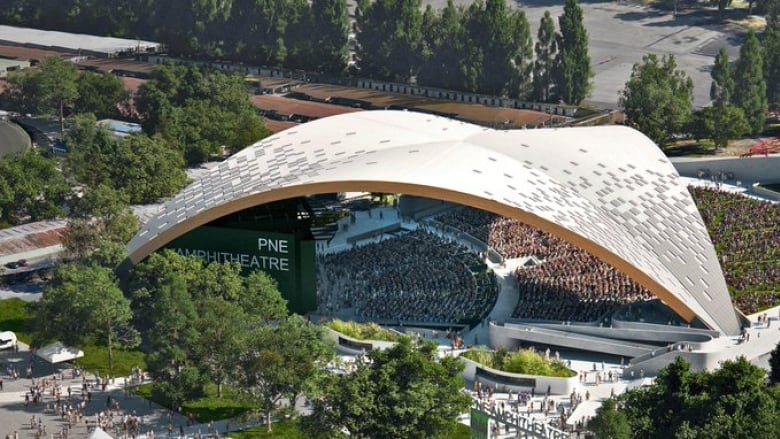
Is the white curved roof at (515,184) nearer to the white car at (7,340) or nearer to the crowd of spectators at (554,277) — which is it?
the crowd of spectators at (554,277)

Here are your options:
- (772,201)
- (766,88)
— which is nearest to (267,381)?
(772,201)

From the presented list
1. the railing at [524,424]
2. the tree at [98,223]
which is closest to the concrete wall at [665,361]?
the railing at [524,424]

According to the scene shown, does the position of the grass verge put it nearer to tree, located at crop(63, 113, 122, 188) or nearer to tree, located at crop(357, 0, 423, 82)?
tree, located at crop(63, 113, 122, 188)

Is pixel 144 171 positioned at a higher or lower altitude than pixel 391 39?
lower

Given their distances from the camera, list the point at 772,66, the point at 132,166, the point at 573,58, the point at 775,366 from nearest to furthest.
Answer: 1. the point at 775,366
2. the point at 132,166
3. the point at 772,66
4. the point at 573,58

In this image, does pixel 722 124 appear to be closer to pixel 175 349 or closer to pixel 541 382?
pixel 541 382

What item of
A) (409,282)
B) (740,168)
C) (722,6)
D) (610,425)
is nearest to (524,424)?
(610,425)

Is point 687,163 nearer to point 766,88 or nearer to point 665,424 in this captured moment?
point 766,88
